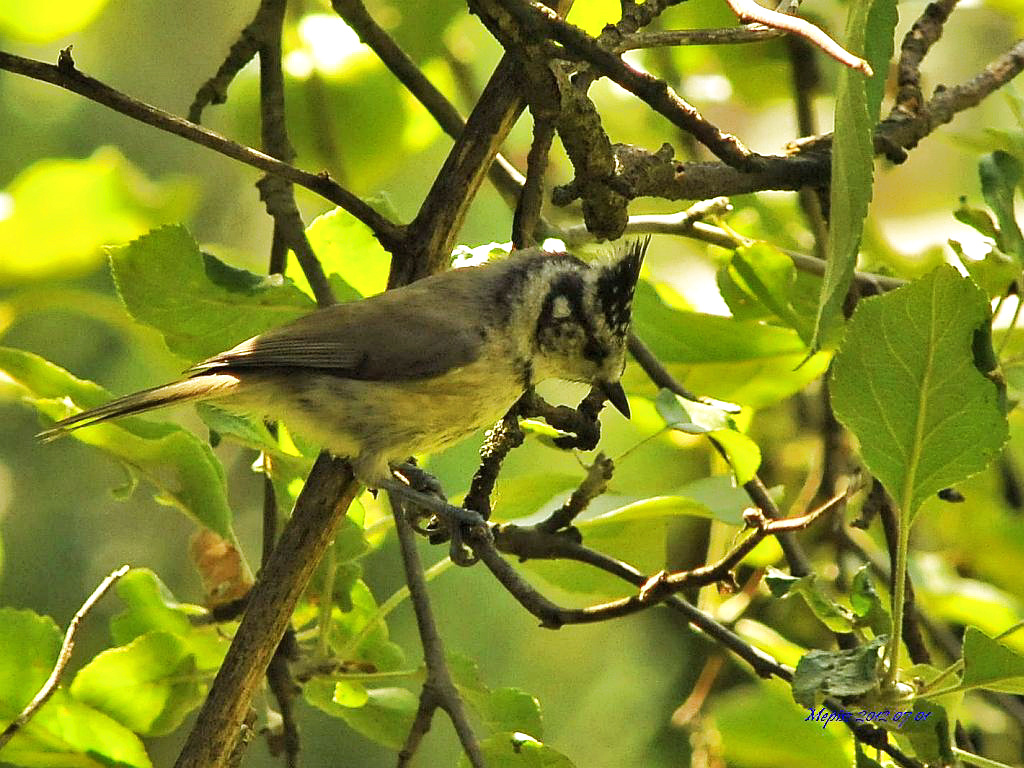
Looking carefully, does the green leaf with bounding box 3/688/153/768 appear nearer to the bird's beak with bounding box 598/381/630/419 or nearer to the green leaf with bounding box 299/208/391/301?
the green leaf with bounding box 299/208/391/301

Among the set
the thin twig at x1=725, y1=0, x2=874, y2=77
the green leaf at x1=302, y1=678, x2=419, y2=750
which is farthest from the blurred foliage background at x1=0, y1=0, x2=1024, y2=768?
the thin twig at x1=725, y1=0, x2=874, y2=77

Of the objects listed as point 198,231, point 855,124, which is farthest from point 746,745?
point 198,231

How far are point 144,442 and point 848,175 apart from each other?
96cm

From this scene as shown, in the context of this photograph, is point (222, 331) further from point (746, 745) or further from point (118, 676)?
point (746, 745)

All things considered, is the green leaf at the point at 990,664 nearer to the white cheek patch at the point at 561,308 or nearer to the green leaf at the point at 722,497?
the green leaf at the point at 722,497

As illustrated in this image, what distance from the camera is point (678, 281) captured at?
102 inches

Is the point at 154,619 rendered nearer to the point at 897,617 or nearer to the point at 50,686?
the point at 50,686

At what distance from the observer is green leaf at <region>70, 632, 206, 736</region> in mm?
1649

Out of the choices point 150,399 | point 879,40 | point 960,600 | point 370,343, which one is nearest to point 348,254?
point 370,343

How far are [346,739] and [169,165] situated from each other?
1795mm

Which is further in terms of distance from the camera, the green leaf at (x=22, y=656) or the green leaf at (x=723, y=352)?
the green leaf at (x=723, y=352)

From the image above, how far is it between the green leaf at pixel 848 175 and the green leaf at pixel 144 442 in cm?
90

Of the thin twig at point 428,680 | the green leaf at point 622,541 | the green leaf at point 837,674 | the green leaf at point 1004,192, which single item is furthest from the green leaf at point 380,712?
the green leaf at point 1004,192

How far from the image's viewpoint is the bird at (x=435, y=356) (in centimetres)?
190
